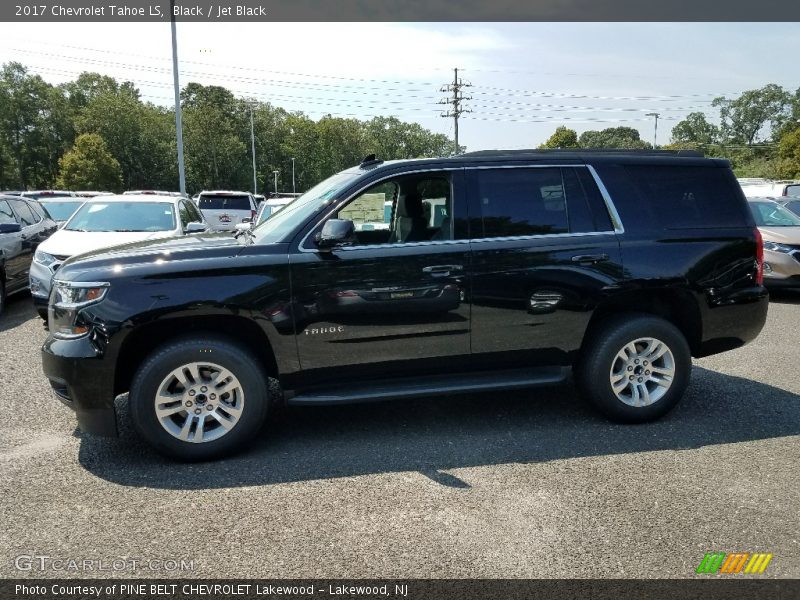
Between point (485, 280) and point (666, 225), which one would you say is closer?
point (485, 280)

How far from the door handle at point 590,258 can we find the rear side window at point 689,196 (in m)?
0.56

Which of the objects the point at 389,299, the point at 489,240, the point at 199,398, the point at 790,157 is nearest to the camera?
the point at 199,398

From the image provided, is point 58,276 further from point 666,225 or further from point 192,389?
point 666,225

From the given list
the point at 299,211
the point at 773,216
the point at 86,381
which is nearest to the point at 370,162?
the point at 299,211

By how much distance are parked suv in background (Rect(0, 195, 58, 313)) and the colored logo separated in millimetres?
9473

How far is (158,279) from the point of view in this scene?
4.05 meters

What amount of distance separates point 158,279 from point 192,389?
0.75m

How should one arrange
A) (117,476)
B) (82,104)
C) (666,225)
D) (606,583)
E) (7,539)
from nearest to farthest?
(606,583), (7,539), (117,476), (666,225), (82,104)

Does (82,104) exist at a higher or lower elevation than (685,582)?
higher

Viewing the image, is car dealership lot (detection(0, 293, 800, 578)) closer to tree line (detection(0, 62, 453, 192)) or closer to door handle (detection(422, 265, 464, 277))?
door handle (detection(422, 265, 464, 277))

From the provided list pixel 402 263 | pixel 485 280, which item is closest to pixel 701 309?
pixel 485 280

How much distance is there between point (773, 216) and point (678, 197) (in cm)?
802

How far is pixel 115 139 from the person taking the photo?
232 ft

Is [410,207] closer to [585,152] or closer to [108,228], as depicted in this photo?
[585,152]
